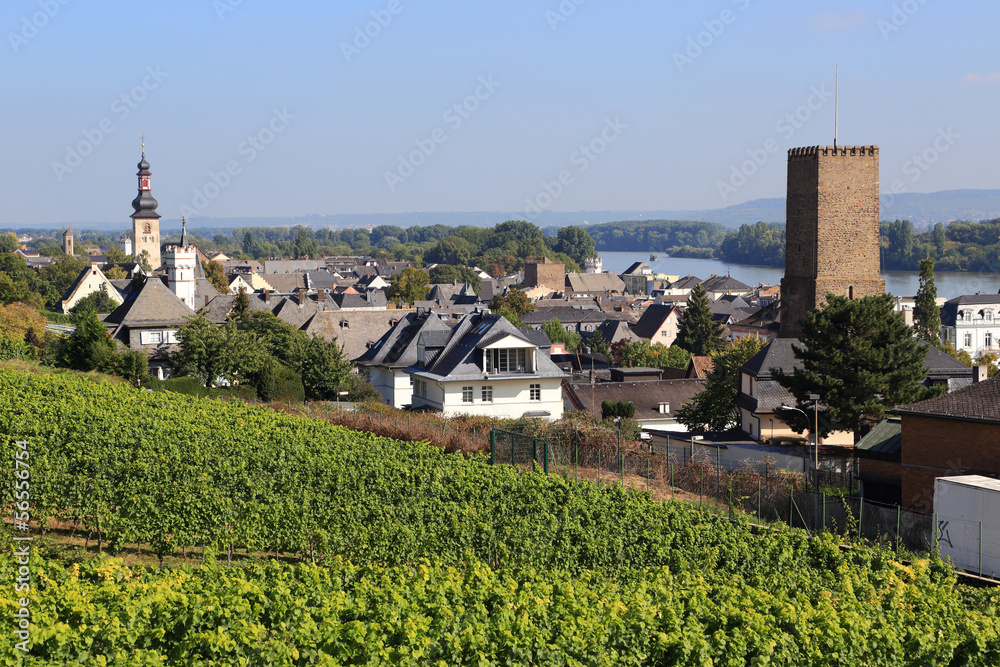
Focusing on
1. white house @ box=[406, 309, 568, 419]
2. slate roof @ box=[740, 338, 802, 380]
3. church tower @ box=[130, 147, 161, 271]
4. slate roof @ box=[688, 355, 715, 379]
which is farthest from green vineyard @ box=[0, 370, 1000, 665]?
church tower @ box=[130, 147, 161, 271]

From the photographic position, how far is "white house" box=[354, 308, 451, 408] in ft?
141

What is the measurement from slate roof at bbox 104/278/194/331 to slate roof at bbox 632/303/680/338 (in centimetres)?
5655

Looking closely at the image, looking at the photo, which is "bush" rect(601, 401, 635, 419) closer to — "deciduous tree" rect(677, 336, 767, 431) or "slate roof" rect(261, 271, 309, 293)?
"deciduous tree" rect(677, 336, 767, 431)

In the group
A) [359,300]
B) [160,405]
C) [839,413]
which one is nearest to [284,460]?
[160,405]

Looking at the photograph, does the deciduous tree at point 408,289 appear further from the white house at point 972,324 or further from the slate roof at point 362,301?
the white house at point 972,324

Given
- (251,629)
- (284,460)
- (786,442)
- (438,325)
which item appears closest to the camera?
(251,629)

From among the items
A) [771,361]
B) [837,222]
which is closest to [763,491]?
[771,361]

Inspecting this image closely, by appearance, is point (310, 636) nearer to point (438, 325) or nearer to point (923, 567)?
point (923, 567)

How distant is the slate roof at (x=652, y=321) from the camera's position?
98.1 metres

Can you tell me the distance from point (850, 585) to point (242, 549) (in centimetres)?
979

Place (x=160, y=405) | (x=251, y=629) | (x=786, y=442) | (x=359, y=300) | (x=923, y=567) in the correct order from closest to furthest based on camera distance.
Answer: (x=251, y=629)
(x=923, y=567)
(x=160, y=405)
(x=786, y=442)
(x=359, y=300)

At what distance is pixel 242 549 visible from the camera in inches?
653

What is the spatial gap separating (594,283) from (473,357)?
140 metres

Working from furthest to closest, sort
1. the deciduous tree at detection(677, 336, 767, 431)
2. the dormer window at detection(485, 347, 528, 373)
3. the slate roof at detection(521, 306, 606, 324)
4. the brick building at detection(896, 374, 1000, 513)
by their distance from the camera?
the slate roof at detection(521, 306, 606, 324) → the deciduous tree at detection(677, 336, 767, 431) → the dormer window at detection(485, 347, 528, 373) → the brick building at detection(896, 374, 1000, 513)
